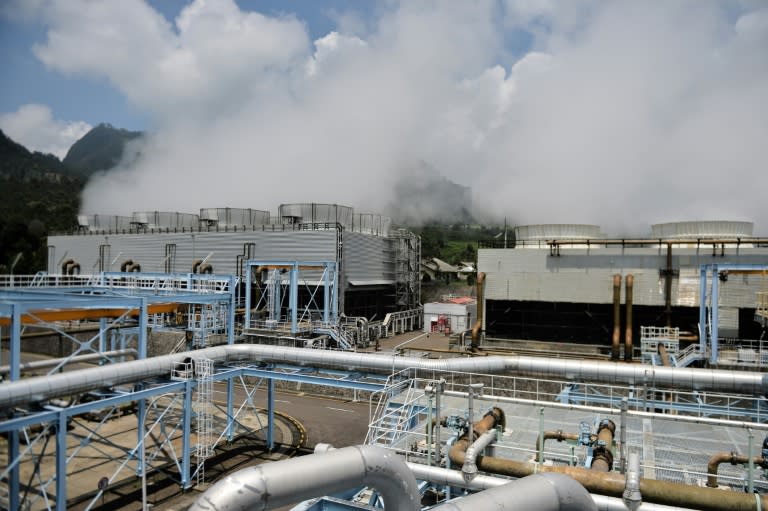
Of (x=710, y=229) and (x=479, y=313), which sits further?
(x=710, y=229)

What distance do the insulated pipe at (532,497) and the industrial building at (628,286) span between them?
83.8ft

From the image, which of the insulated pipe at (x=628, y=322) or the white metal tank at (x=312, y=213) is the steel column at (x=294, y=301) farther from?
the insulated pipe at (x=628, y=322)

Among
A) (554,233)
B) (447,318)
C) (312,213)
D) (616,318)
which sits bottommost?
(447,318)

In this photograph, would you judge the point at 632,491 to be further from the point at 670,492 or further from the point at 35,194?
the point at 35,194

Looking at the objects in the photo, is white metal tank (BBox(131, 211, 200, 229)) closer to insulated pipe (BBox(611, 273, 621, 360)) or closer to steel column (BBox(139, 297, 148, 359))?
steel column (BBox(139, 297, 148, 359))

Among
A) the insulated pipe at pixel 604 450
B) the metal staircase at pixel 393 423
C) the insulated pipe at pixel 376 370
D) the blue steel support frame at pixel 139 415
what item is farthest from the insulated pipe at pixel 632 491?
the blue steel support frame at pixel 139 415

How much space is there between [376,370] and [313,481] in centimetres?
1198

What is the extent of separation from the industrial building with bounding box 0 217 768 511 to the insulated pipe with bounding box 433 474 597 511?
2cm

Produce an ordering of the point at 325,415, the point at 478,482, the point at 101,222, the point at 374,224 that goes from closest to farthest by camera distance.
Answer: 1. the point at 478,482
2. the point at 325,415
3. the point at 374,224
4. the point at 101,222

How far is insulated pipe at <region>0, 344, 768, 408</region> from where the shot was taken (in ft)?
41.7

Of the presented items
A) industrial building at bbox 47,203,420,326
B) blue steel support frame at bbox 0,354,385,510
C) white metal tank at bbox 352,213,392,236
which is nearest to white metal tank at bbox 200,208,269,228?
industrial building at bbox 47,203,420,326

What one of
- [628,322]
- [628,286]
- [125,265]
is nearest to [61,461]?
[628,322]

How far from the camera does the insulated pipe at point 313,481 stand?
16.3 ft

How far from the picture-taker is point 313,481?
5.49 meters
